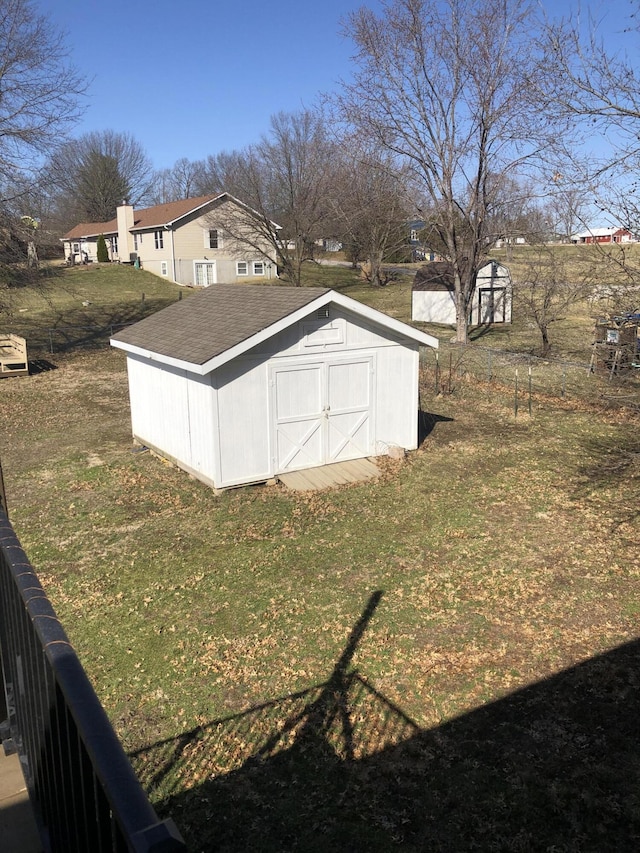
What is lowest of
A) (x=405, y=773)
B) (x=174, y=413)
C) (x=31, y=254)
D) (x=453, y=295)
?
(x=405, y=773)

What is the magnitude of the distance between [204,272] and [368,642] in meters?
47.9

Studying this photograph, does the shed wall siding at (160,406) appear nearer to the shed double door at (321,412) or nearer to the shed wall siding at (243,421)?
the shed wall siding at (243,421)

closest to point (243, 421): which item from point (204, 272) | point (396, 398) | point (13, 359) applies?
point (396, 398)

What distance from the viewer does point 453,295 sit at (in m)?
38.0

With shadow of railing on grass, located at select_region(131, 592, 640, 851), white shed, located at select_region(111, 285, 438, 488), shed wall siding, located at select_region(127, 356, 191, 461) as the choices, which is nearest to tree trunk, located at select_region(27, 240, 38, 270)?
shed wall siding, located at select_region(127, 356, 191, 461)

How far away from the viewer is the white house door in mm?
53188

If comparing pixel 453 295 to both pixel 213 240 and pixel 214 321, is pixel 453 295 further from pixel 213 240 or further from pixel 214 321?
pixel 214 321

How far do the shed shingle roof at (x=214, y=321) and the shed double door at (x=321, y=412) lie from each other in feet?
3.75

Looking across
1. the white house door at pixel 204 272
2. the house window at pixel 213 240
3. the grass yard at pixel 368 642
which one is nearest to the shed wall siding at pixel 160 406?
the grass yard at pixel 368 642

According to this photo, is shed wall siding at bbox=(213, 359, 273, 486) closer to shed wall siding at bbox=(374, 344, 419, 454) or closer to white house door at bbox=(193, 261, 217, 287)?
shed wall siding at bbox=(374, 344, 419, 454)

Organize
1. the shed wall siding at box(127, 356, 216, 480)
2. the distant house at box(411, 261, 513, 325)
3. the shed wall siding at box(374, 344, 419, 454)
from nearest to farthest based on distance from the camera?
the shed wall siding at box(127, 356, 216, 480), the shed wall siding at box(374, 344, 419, 454), the distant house at box(411, 261, 513, 325)

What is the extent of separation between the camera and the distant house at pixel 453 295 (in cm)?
3747

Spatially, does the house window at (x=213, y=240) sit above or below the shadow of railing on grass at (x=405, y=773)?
above

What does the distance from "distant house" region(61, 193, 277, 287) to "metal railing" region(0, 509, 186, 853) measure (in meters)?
48.8
